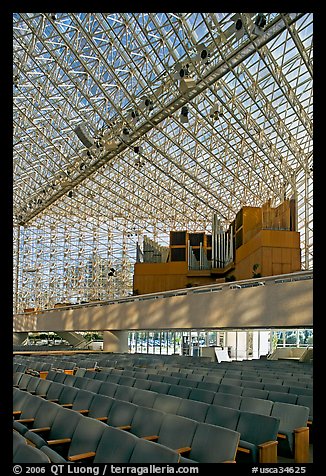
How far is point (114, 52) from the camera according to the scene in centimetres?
2425

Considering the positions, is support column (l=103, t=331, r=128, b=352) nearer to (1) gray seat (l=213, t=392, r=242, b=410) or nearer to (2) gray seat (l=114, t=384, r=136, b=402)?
(2) gray seat (l=114, t=384, r=136, b=402)

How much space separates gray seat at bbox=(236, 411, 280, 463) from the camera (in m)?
4.93

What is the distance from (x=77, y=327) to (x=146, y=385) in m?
23.1

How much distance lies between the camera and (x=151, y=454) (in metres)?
3.79

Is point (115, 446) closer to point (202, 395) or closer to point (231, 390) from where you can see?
point (202, 395)

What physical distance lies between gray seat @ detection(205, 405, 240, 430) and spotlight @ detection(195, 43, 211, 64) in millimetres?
17166

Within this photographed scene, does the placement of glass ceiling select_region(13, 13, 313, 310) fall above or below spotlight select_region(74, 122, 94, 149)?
above

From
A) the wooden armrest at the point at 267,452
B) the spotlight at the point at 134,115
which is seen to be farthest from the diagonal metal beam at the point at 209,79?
the wooden armrest at the point at 267,452

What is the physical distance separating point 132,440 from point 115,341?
79.1 feet

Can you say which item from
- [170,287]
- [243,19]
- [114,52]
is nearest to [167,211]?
[170,287]

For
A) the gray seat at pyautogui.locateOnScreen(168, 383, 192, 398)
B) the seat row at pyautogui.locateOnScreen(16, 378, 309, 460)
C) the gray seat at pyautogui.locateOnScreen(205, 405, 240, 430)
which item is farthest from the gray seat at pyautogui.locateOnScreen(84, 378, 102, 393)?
the gray seat at pyautogui.locateOnScreen(205, 405, 240, 430)

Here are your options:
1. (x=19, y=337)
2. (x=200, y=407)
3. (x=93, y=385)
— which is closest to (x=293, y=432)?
(x=200, y=407)
